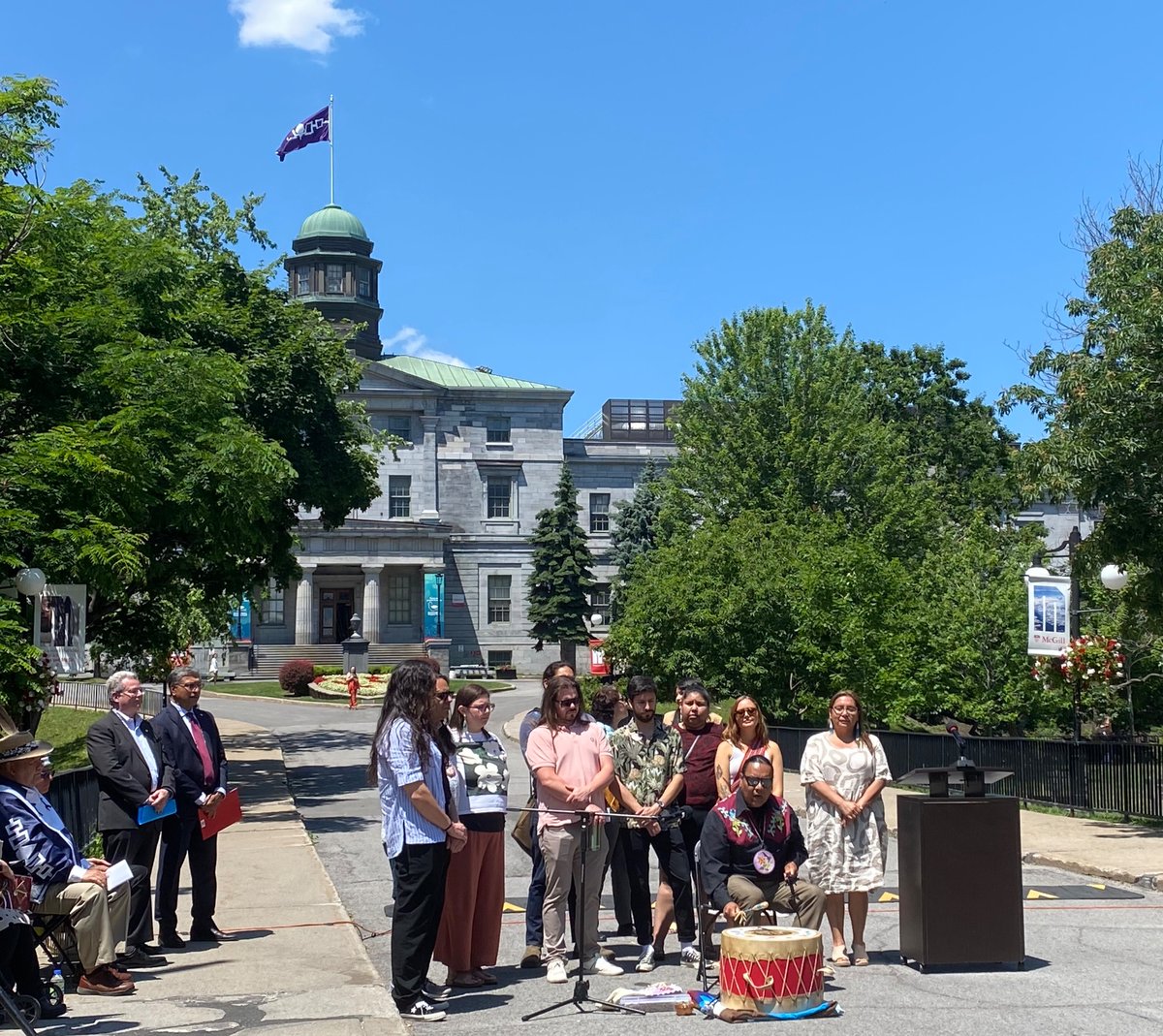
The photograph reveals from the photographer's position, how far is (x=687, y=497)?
46.5m

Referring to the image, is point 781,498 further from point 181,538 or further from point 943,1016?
point 943,1016

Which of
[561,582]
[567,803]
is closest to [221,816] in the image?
[567,803]

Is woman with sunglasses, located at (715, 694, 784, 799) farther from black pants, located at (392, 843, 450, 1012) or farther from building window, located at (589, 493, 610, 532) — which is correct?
building window, located at (589, 493, 610, 532)

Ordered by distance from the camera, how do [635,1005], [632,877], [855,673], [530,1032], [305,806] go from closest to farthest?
[530,1032]
[635,1005]
[632,877]
[305,806]
[855,673]

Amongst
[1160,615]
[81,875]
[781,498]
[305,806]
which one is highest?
[781,498]

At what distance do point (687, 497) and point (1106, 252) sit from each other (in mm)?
29015

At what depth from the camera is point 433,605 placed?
72.1m

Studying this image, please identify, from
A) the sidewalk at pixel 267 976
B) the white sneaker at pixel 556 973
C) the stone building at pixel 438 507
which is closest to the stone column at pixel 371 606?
the stone building at pixel 438 507

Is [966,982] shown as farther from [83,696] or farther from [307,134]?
[307,134]

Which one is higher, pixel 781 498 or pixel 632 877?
pixel 781 498

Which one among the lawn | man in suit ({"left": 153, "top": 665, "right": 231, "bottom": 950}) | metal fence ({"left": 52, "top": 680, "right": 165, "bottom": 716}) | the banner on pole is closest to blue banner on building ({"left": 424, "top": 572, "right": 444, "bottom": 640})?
metal fence ({"left": 52, "top": 680, "right": 165, "bottom": 716})

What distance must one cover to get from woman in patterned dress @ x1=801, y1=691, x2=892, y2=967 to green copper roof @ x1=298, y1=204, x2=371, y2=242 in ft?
245

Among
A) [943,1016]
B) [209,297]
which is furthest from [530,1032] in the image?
[209,297]

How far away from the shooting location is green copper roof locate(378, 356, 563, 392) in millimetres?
77812
